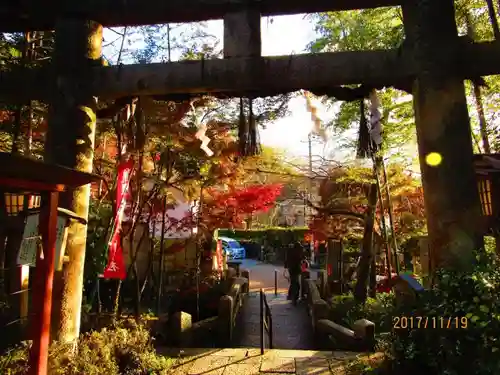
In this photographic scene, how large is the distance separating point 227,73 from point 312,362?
493 cm

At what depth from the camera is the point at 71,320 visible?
18.6 feet

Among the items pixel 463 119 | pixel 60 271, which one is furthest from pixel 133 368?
pixel 463 119

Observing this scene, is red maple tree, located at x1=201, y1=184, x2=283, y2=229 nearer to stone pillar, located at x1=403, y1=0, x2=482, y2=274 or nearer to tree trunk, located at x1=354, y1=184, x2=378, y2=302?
tree trunk, located at x1=354, y1=184, x2=378, y2=302

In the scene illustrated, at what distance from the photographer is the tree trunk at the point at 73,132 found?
570 centimetres

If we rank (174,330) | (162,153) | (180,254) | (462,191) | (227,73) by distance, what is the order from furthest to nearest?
(180,254) < (162,153) < (174,330) < (227,73) < (462,191)

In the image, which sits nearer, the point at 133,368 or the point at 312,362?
the point at 133,368

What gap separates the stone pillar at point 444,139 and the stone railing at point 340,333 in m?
3.14

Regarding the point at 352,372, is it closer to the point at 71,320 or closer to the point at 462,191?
the point at 462,191

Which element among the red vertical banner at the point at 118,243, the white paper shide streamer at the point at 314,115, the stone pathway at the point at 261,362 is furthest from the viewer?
the red vertical banner at the point at 118,243

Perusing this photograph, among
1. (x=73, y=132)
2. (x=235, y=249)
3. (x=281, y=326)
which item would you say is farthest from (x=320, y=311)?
(x=235, y=249)

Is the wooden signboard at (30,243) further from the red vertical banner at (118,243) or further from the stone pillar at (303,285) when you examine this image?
the stone pillar at (303,285)

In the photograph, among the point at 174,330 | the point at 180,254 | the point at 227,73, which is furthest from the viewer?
the point at 180,254

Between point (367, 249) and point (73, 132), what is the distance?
30.7 ft

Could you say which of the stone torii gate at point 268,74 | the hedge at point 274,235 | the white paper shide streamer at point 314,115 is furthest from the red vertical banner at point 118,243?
the hedge at point 274,235
